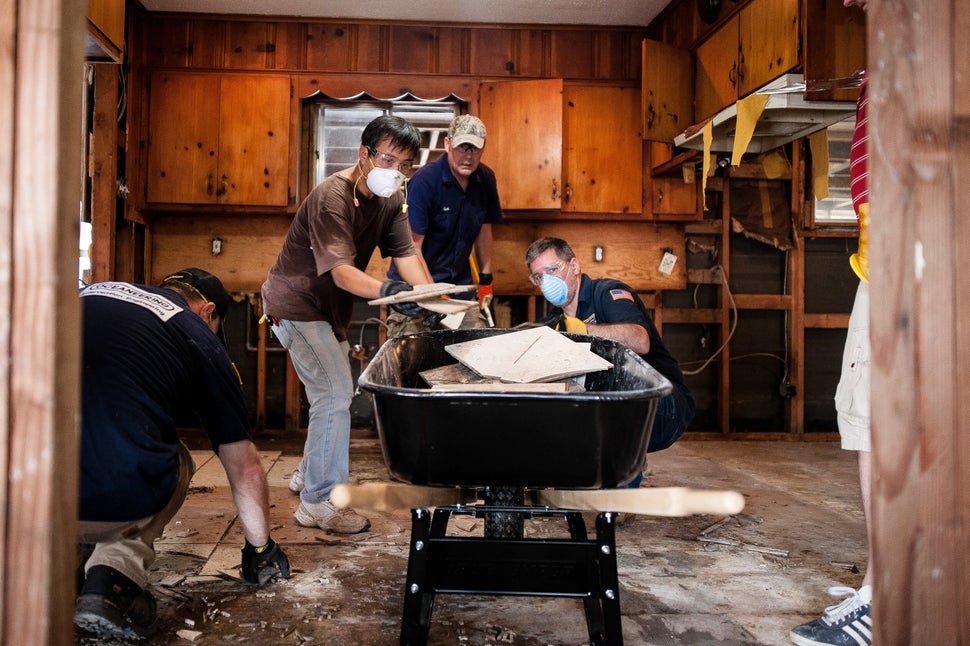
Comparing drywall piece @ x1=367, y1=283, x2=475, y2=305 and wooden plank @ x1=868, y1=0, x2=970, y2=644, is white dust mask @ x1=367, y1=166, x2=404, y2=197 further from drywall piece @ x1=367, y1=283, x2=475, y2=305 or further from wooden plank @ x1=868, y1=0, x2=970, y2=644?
wooden plank @ x1=868, y1=0, x2=970, y2=644

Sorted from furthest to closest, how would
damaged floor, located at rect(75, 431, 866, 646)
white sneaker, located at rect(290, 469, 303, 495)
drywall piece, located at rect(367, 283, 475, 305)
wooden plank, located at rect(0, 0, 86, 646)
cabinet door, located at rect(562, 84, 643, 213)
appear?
cabinet door, located at rect(562, 84, 643, 213) < white sneaker, located at rect(290, 469, 303, 495) < drywall piece, located at rect(367, 283, 475, 305) < damaged floor, located at rect(75, 431, 866, 646) < wooden plank, located at rect(0, 0, 86, 646)

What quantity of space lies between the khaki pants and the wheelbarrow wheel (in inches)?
27.8

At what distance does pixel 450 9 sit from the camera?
4.24 meters

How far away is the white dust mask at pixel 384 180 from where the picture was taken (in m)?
2.43

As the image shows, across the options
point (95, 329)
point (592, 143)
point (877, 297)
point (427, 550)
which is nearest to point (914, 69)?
point (877, 297)

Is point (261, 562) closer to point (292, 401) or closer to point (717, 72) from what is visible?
point (292, 401)

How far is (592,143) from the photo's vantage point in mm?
4391

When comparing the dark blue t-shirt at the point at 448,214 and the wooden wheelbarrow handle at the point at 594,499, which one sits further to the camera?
the dark blue t-shirt at the point at 448,214

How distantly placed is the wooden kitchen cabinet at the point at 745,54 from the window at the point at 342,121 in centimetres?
146

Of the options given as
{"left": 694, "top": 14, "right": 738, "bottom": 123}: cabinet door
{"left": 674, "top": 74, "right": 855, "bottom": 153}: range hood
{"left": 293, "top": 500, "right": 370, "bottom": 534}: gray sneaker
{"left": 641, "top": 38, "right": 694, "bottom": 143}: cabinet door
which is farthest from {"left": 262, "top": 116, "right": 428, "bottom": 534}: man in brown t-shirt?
{"left": 694, "top": 14, "right": 738, "bottom": 123}: cabinet door

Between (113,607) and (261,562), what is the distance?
0.42 meters

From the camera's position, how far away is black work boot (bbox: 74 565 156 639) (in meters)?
1.50

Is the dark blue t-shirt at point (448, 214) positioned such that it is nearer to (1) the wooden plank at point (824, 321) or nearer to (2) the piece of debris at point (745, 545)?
(2) the piece of debris at point (745, 545)

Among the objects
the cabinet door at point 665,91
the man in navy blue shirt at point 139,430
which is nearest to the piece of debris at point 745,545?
the man in navy blue shirt at point 139,430
